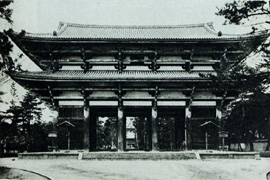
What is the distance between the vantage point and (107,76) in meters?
16.7

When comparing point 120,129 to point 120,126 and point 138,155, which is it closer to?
point 120,126

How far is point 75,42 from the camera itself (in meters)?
17.0

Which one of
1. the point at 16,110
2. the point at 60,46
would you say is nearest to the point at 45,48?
the point at 60,46

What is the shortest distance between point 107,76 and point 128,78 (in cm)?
113

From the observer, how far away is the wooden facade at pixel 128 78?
661 inches

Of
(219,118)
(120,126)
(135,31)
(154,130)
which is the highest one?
(135,31)

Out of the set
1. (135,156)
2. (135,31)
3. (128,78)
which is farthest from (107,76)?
(135,31)

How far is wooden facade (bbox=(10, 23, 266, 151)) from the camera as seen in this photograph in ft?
55.1

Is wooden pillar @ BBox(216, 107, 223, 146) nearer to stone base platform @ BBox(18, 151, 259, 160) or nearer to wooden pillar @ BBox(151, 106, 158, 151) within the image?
stone base platform @ BBox(18, 151, 259, 160)

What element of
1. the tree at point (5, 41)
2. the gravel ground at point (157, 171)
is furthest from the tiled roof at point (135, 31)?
the tree at point (5, 41)

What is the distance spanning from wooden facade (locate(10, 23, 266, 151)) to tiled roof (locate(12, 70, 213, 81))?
46mm

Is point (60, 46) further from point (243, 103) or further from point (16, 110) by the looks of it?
point (243, 103)

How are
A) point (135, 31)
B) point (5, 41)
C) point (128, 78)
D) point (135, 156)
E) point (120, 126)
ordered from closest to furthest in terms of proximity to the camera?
point (5, 41)
point (135, 156)
point (128, 78)
point (120, 126)
point (135, 31)

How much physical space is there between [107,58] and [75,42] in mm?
1899
